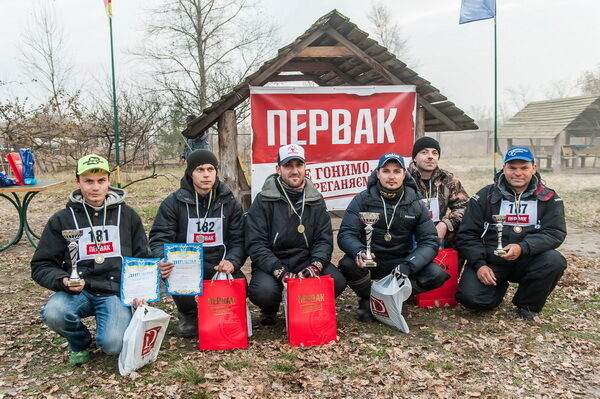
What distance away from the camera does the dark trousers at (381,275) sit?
176 inches

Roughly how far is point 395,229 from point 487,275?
917 millimetres

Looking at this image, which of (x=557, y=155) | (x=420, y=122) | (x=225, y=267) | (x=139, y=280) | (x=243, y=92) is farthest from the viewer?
(x=557, y=155)

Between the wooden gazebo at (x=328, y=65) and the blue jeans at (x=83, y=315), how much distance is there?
2.68 metres

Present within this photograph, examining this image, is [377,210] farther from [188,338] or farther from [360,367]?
[188,338]

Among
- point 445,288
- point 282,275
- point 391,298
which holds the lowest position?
point 445,288

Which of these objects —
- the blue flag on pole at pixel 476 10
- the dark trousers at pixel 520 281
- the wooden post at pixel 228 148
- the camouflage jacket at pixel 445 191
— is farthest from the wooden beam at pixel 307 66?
the blue flag on pole at pixel 476 10

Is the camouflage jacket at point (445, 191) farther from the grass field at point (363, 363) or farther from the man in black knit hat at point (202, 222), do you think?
the man in black knit hat at point (202, 222)

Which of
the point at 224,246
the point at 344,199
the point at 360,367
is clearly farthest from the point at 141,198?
the point at 360,367

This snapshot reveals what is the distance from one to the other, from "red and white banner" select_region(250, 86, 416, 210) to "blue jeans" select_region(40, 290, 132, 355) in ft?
8.66

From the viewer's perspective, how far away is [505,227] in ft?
14.9

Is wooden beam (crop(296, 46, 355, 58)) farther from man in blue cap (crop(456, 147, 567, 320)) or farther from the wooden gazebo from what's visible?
man in blue cap (crop(456, 147, 567, 320))

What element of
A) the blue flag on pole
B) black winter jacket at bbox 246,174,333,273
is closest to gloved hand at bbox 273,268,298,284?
black winter jacket at bbox 246,174,333,273

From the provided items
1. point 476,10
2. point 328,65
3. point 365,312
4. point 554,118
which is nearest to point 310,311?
point 365,312

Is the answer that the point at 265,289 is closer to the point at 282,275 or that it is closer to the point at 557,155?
the point at 282,275
